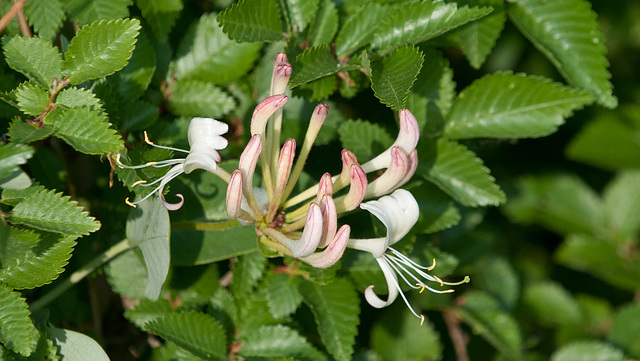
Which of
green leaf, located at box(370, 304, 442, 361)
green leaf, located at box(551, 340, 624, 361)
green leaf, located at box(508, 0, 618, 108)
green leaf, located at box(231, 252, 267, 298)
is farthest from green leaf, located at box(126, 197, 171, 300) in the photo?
green leaf, located at box(551, 340, 624, 361)

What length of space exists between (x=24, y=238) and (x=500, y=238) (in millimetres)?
1520

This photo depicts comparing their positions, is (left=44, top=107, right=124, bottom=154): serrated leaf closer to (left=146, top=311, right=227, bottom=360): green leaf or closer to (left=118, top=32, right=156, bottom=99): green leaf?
(left=118, top=32, right=156, bottom=99): green leaf

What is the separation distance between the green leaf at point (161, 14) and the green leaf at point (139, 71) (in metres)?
0.03

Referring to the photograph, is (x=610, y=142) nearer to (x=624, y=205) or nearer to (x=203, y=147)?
(x=624, y=205)

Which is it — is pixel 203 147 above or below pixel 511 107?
above

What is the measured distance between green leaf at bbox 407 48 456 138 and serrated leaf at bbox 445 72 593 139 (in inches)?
0.9

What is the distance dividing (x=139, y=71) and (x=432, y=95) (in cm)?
52

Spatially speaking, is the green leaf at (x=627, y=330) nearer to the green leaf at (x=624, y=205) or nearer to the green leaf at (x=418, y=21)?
the green leaf at (x=624, y=205)

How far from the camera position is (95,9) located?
3.27 feet

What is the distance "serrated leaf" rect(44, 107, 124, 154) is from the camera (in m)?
0.85

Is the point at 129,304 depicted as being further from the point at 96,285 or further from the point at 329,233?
the point at 329,233

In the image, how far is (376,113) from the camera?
136 cm

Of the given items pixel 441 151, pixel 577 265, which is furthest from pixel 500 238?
pixel 441 151

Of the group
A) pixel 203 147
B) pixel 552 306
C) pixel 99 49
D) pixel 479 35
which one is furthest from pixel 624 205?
pixel 99 49
